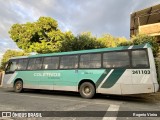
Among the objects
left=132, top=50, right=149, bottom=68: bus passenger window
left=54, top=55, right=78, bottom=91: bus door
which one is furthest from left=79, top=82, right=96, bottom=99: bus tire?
left=132, top=50, right=149, bottom=68: bus passenger window

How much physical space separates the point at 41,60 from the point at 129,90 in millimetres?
6819

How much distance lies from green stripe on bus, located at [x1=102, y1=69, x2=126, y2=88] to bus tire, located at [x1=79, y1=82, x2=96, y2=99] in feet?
2.51

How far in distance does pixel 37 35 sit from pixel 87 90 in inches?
850

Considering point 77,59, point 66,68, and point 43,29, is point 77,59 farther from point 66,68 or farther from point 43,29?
point 43,29

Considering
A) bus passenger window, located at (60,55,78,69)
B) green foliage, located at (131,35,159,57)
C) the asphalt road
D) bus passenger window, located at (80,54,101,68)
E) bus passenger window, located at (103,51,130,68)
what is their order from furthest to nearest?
green foliage, located at (131,35,159,57), bus passenger window, located at (60,55,78,69), bus passenger window, located at (80,54,101,68), bus passenger window, located at (103,51,130,68), the asphalt road

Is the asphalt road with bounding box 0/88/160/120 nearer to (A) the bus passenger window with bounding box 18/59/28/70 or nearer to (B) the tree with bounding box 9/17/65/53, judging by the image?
(A) the bus passenger window with bounding box 18/59/28/70

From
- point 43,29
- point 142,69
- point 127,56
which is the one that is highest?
point 43,29

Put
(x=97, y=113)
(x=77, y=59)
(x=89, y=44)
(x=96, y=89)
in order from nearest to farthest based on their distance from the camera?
(x=97, y=113), (x=96, y=89), (x=77, y=59), (x=89, y=44)

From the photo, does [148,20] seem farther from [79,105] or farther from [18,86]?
[79,105]

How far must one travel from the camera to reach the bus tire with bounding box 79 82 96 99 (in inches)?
456

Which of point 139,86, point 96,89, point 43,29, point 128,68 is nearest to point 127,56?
point 128,68

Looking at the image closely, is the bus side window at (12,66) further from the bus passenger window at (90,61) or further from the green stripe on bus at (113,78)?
the green stripe on bus at (113,78)

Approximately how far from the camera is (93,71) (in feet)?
38.4

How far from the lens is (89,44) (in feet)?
71.2
